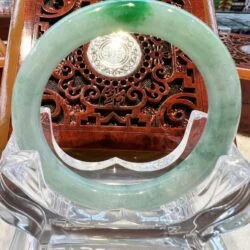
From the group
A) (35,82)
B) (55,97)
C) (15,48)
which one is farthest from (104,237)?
(15,48)

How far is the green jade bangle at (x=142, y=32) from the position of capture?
1.51ft

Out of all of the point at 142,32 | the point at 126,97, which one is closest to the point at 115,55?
the point at 126,97

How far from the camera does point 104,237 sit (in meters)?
0.56

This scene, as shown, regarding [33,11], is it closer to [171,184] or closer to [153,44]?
[153,44]

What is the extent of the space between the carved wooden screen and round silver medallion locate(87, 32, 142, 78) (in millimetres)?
10

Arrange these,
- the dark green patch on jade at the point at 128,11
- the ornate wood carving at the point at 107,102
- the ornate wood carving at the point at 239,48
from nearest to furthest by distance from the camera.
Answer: the dark green patch on jade at the point at 128,11 < the ornate wood carving at the point at 107,102 < the ornate wood carving at the point at 239,48

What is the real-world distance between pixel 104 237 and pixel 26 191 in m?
0.12

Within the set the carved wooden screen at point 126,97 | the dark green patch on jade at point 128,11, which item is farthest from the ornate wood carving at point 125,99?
the dark green patch on jade at point 128,11

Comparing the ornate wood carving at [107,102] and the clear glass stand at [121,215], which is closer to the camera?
the clear glass stand at [121,215]

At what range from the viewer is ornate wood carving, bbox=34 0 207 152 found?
0.81 meters

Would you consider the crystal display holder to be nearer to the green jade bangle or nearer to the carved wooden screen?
the green jade bangle

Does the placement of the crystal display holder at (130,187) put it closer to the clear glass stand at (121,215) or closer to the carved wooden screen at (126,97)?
the clear glass stand at (121,215)

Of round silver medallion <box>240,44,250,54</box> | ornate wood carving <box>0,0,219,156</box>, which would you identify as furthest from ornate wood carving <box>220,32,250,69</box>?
ornate wood carving <box>0,0,219,156</box>

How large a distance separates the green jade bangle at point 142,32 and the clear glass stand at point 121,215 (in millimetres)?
20
